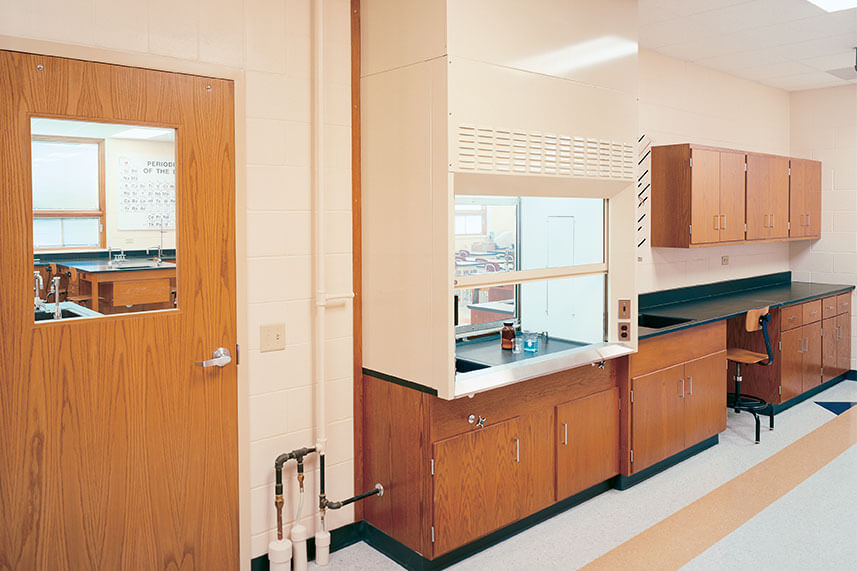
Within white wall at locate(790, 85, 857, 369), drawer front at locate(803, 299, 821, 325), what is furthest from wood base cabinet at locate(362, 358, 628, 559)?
white wall at locate(790, 85, 857, 369)

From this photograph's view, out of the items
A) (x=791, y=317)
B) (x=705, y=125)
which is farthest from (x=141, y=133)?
(x=791, y=317)

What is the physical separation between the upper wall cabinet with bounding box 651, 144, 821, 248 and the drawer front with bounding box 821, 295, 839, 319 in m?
0.61

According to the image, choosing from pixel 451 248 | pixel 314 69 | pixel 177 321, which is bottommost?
pixel 177 321

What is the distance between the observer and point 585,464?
131 inches

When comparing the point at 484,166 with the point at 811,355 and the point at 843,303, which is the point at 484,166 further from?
the point at 843,303

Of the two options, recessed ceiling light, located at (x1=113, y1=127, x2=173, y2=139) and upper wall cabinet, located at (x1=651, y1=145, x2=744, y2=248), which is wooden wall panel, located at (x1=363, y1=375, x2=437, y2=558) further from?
upper wall cabinet, located at (x1=651, y1=145, x2=744, y2=248)

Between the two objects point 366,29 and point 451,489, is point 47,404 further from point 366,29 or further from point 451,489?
point 366,29

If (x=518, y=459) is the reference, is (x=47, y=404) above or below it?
above

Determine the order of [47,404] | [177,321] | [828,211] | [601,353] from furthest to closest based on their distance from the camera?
[828,211] < [601,353] < [177,321] < [47,404]

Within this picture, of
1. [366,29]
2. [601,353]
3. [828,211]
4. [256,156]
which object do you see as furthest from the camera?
[828,211]

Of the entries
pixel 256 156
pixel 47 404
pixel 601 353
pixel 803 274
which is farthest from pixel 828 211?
pixel 47 404

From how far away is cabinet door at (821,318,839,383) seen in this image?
17.8 feet

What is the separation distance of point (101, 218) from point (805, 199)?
557cm

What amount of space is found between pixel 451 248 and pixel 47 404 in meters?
A: 1.49
